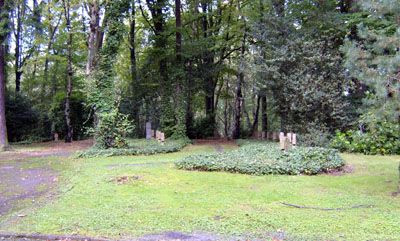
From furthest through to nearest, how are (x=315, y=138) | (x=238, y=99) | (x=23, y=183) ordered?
(x=238, y=99) < (x=315, y=138) < (x=23, y=183)

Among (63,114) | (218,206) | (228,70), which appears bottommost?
(218,206)

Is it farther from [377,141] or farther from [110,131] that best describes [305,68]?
[110,131]

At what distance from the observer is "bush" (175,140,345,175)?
26.5 ft

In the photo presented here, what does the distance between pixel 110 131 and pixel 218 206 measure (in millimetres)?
9030

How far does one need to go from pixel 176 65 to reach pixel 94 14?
6331 mm

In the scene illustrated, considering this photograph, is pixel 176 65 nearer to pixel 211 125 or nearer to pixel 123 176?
pixel 211 125

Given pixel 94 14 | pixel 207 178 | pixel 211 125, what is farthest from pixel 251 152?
pixel 211 125

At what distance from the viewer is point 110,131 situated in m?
13.0

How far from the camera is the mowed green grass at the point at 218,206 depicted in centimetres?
401

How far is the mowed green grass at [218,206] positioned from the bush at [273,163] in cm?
44

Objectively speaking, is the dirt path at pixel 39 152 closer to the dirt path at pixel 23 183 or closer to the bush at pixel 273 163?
the dirt path at pixel 23 183

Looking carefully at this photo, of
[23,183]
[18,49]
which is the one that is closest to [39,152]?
[23,183]

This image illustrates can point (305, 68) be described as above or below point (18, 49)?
below

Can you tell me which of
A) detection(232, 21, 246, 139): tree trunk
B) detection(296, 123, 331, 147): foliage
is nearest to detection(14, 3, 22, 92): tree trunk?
detection(232, 21, 246, 139): tree trunk
